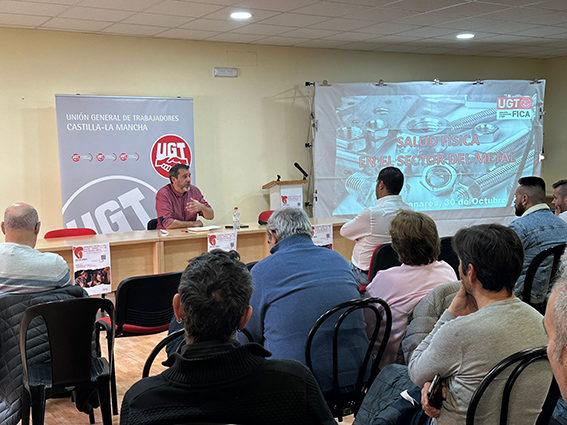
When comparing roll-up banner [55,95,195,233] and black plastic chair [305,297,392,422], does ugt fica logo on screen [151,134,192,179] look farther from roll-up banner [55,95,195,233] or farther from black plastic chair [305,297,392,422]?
black plastic chair [305,297,392,422]

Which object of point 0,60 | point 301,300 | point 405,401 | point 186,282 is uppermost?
point 0,60

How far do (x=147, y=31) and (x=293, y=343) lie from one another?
5010 mm

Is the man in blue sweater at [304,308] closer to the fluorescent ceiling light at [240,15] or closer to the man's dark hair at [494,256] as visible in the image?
the man's dark hair at [494,256]

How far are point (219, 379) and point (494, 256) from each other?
97 centimetres

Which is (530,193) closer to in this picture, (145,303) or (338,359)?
(338,359)

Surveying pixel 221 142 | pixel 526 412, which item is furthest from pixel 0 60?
pixel 526 412

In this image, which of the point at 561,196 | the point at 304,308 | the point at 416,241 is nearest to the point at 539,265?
the point at 416,241

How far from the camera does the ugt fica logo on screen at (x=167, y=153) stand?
668 cm

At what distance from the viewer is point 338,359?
2346 millimetres

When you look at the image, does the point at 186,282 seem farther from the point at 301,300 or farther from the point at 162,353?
the point at 162,353

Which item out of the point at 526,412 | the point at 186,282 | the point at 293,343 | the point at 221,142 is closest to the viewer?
the point at 186,282

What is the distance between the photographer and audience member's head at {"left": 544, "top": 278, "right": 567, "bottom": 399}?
0.93m

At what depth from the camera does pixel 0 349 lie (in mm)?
2615

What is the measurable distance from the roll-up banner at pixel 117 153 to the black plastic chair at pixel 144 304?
3.19 metres
